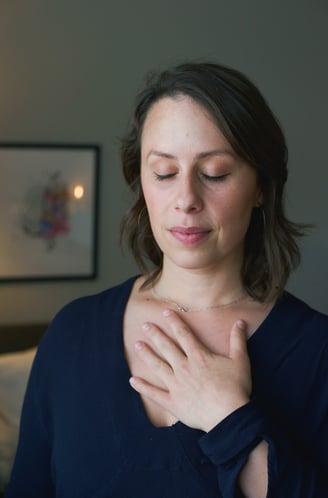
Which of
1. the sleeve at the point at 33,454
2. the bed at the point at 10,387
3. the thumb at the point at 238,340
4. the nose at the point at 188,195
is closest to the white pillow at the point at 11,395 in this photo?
the bed at the point at 10,387

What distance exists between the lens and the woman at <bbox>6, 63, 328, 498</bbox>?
973mm

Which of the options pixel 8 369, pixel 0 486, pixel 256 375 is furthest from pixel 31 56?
pixel 256 375

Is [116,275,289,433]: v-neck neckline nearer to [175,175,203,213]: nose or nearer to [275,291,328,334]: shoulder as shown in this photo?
[275,291,328,334]: shoulder

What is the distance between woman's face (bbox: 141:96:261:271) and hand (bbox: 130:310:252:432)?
0.45ft

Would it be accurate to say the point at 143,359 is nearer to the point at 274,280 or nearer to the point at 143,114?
the point at 274,280

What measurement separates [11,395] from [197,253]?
179 centimetres

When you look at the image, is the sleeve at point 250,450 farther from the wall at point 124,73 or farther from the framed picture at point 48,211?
the framed picture at point 48,211

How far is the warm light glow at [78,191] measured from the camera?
122 inches

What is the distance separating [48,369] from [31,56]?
85.2 inches

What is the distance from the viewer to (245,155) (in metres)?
1.01

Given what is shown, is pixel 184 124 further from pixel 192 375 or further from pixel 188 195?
pixel 192 375

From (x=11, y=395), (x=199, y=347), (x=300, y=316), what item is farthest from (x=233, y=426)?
(x=11, y=395)

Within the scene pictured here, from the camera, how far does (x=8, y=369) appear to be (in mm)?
2600

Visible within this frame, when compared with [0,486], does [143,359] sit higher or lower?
higher
